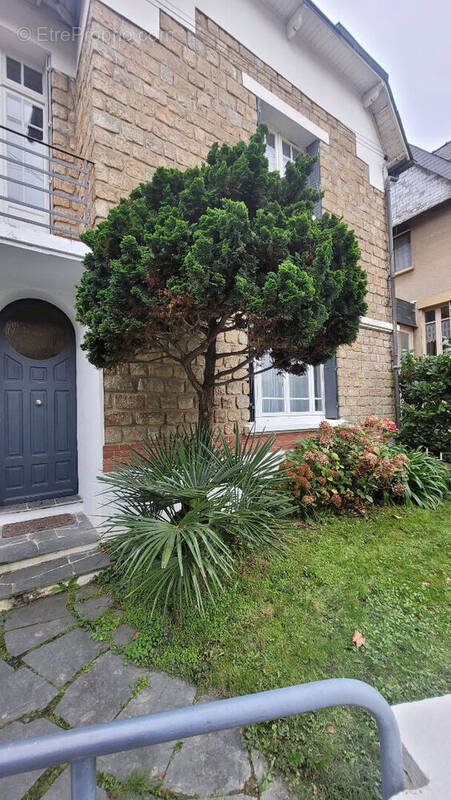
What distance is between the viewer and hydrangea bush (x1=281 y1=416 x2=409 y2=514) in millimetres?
3695

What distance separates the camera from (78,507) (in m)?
4.17

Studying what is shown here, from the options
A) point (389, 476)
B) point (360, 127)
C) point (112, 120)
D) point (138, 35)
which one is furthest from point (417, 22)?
point (389, 476)

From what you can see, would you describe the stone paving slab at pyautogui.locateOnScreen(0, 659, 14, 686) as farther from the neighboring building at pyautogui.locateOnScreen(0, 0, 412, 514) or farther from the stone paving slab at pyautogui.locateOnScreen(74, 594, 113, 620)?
the neighboring building at pyautogui.locateOnScreen(0, 0, 412, 514)

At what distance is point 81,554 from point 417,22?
35.3 ft

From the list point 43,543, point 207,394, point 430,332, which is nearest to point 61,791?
point 43,543

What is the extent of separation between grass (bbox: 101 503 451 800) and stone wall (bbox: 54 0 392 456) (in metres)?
2.11

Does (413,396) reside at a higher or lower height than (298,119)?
lower

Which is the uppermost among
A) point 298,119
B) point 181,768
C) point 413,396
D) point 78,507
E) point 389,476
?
point 298,119

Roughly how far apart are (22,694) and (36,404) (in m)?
3.22

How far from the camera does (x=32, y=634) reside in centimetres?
221

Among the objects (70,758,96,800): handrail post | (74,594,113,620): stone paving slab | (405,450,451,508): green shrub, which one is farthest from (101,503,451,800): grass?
(405,450,451,508): green shrub

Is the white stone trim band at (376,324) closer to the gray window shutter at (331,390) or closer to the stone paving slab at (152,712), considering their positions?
the gray window shutter at (331,390)

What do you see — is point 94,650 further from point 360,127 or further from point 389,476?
point 360,127

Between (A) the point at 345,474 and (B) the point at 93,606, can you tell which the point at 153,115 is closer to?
(A) the point at 345,474
